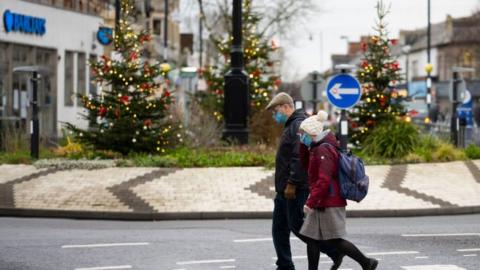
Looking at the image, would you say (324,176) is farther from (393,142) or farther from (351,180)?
(393,142)

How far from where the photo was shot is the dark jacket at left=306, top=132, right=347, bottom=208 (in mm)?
10133

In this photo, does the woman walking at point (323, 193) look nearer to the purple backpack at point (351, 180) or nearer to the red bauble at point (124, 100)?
the purple backpack at point (351, 180)

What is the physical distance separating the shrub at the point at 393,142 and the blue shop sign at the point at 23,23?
1649cm

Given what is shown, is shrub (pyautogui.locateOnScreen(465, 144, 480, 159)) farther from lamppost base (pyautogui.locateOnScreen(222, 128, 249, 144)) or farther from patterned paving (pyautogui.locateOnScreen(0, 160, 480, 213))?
lamppost base (pyautogui.locateOnScreen(222, 128, 249, 144))

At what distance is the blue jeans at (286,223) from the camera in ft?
35.5

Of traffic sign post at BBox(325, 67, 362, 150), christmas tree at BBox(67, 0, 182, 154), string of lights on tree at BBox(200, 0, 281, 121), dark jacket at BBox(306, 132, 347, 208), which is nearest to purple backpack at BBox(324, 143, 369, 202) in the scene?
dark jacket at BBox(306, 132, 347, 208)

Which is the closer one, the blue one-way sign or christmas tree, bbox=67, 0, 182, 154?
the blue one-way sign

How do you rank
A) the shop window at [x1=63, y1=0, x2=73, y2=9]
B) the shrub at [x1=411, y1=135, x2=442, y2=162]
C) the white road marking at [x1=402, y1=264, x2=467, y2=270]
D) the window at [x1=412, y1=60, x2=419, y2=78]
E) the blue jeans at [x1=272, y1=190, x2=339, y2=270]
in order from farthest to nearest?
1. the window at [x1=412, y1=60, x2=419, y2=78]
2. the shop window at [x1=63, y1=0, x2=73, y2=9]
3. the shrub at [x1=411, y1=135, x2=442, y2=162]
4. the white road marking at [x1=402, y1=264, x2=467, y2=270]
5. the blue jeans at [x1=272, y1=190, x2=339, y2=270]

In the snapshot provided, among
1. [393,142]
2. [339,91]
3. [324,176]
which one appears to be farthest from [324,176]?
[393,142]

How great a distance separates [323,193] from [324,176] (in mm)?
166

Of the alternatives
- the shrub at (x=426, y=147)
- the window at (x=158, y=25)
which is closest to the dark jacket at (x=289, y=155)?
the shrub at (x=426, y=147)

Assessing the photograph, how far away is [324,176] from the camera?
33.2ft

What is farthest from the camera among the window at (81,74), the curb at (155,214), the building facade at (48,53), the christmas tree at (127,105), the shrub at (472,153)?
the window at (81,74)

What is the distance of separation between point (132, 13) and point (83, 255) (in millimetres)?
11800
